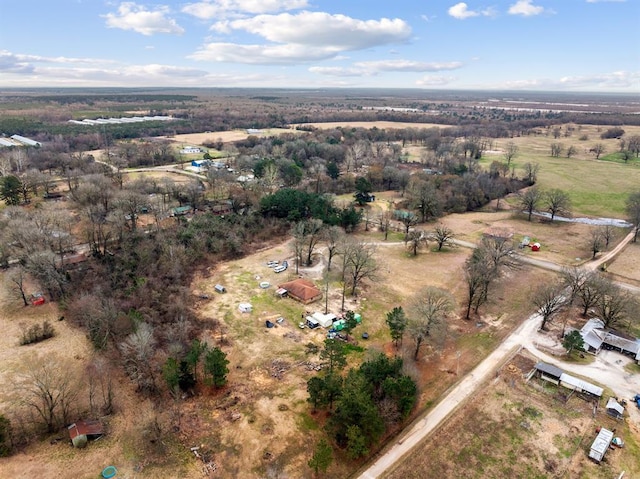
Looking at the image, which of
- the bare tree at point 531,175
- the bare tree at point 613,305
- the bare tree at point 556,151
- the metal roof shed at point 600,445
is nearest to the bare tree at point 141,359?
the metal roof shed at point 600,445

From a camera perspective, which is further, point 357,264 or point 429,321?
point 357,264

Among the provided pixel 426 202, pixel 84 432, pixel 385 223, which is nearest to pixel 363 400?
pixel 84 432

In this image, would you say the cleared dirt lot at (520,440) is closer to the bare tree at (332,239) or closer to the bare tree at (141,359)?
the bare tree at (141,359)

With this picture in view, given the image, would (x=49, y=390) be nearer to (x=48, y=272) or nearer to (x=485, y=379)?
(x=48, y=272)

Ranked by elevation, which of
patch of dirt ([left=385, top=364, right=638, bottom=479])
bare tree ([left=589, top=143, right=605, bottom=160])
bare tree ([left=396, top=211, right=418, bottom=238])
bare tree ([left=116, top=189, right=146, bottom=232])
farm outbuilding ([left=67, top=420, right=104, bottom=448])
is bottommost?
patch of dirt ([left=385, top=364, right=638, bottom=479])

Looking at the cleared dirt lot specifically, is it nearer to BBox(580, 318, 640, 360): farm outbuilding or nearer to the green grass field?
BBox(580, 318, 640, 360): farm outbuilding

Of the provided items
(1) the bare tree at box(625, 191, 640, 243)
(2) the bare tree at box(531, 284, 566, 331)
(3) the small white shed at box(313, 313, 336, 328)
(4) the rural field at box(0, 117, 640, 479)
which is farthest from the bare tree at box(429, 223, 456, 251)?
(1) the bare tree at box(625, 191, 640, 243)
